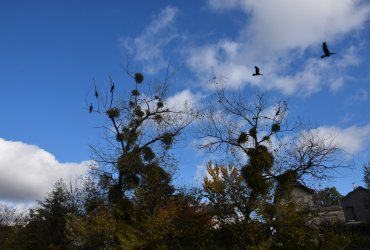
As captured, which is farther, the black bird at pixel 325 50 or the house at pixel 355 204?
the house at pixel 355 204

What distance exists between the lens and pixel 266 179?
20188 mm

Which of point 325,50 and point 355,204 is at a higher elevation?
point 355,204

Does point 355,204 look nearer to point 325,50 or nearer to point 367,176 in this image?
point 367,176

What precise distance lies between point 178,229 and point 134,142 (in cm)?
619

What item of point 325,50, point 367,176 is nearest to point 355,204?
point 367,176

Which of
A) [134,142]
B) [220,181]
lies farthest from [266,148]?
[134,142]

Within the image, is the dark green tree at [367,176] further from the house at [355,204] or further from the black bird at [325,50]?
the black bird at [325,50]

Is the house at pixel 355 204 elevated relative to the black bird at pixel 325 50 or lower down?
elevated

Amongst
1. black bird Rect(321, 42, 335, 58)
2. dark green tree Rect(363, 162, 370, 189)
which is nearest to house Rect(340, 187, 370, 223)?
dark green tree Rect(363, 162, 370, 189)

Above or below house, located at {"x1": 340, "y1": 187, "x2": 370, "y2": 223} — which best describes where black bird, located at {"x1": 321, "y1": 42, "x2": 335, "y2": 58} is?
below

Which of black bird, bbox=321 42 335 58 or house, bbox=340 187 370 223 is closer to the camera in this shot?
black bird, bbox=321 42 335 58

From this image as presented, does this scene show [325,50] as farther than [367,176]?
No

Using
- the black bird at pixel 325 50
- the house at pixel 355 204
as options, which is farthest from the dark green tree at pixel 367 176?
the black bird at pixel 325 50

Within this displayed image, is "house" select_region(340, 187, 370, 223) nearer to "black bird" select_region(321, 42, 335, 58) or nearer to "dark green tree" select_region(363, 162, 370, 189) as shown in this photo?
"dark green tree" select_region(363, 162, 370, 189)
